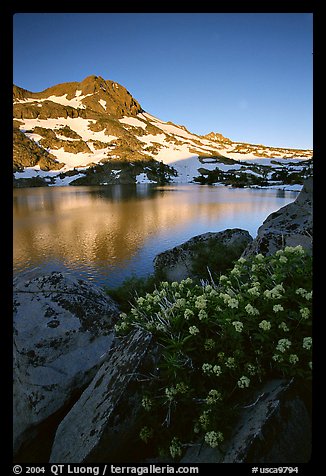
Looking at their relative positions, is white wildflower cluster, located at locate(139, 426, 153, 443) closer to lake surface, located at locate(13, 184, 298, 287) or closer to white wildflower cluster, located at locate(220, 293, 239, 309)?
white wildflower cluster, located at locate(220, 293, 239, 309)

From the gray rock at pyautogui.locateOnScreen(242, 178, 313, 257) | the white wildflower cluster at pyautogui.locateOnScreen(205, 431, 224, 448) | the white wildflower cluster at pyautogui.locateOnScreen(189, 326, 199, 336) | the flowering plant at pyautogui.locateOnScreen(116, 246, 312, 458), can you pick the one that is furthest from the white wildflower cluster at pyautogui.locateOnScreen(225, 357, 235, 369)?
the gray rock at pyautogui.locateOnScreen(242, 178, 313, 257)

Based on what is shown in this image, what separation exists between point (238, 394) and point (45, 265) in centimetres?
1766

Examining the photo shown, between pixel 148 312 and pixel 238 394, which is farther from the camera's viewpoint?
pixel 148 312

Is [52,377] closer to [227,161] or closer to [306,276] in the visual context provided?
[306,276]

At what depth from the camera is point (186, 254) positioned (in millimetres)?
11438

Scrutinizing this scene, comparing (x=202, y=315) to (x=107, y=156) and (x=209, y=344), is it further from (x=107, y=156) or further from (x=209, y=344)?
(x=107, y=156)

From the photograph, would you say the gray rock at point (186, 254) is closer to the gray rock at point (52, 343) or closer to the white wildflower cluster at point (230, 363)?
the gray rock at point (52, 343)

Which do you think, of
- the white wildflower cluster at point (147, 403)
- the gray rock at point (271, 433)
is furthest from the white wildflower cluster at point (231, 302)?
the white wildflower cluster at point (147, 403)

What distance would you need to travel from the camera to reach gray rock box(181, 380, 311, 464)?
1.83m

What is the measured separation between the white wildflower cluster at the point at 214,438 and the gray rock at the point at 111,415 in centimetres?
79

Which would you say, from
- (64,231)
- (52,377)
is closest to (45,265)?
(64,231)

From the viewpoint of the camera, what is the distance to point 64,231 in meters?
27.6

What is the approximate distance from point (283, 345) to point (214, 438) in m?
0.82

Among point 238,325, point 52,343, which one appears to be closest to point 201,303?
point 238,325
